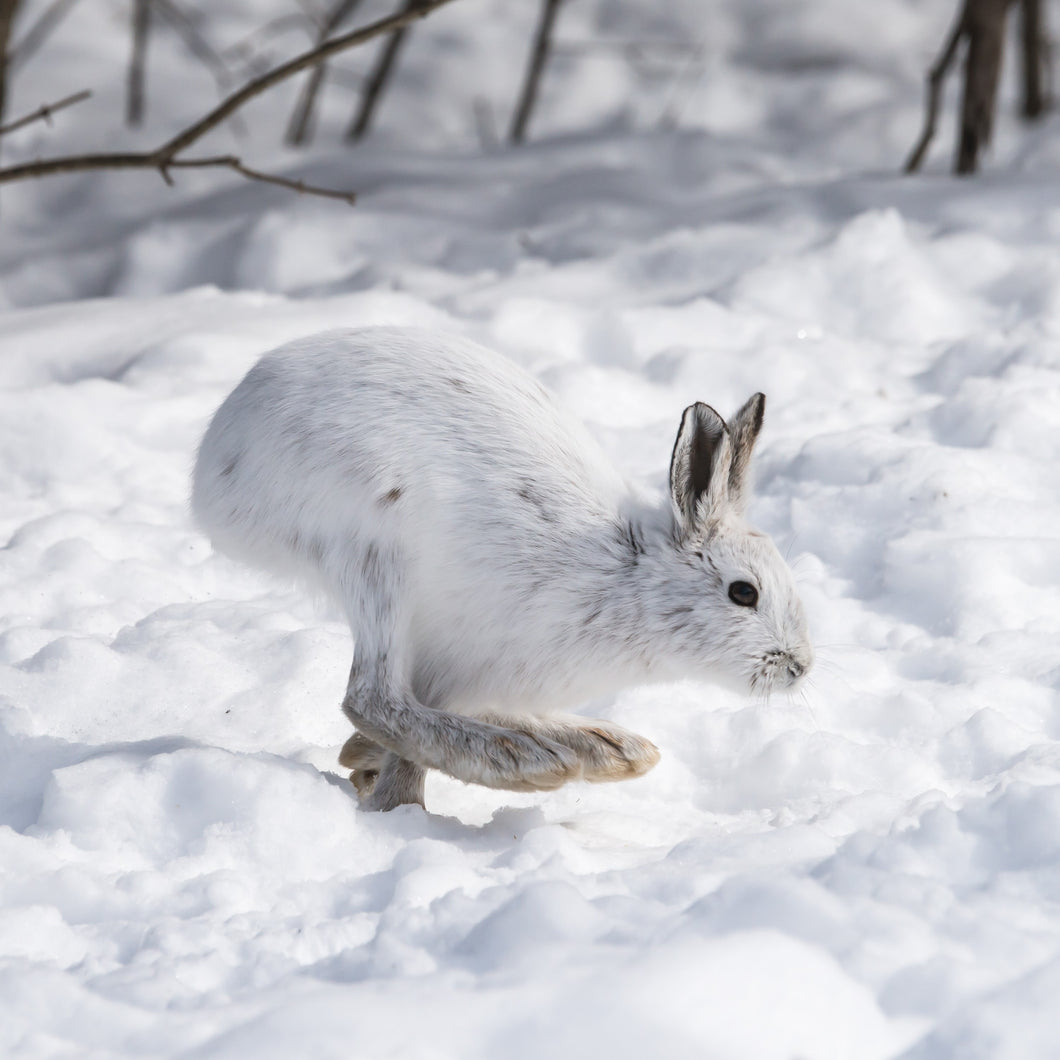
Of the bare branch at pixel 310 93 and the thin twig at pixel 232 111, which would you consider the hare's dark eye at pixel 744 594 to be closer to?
the thin twig at pixel 232 111

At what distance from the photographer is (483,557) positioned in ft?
8.75

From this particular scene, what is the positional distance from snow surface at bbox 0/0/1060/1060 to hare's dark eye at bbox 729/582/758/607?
0.38 meters

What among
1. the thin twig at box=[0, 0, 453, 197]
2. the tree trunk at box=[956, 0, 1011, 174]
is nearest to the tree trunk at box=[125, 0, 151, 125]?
the thin twig at box=[0, 0, 453, 197]

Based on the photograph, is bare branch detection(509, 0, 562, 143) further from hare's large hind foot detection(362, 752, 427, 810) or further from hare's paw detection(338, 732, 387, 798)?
hare's large hind foot detection(362, 752, 427, 810)

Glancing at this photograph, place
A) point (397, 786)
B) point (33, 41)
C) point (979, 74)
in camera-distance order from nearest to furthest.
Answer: point (397, 786) < point (979, 74) < point (33, 41)

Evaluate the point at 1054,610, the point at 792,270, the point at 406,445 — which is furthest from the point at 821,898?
the point at 792,270

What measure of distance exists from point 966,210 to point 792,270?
0.87 meters

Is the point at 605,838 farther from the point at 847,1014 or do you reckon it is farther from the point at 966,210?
the point at 966,210

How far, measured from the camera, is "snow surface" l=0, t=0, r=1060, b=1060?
1909 mm

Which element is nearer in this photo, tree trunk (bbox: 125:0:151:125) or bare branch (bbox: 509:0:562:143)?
bare branch (bbox: 509:0:562:143)

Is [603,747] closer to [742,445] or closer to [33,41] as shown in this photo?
[742,445]

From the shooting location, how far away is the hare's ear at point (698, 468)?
2.69 metres

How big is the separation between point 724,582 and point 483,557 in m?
0.49

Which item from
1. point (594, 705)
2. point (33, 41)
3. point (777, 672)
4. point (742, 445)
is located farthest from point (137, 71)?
point (777, 672)
